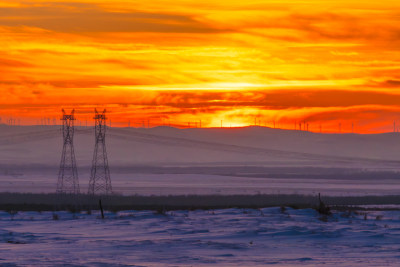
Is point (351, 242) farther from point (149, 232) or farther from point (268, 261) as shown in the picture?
point (149, 232)

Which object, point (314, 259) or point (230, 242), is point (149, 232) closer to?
point (230, 242)

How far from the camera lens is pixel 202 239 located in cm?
3319

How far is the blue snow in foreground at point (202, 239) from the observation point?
91.5 ft

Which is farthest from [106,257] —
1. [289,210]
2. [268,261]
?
[289,210]

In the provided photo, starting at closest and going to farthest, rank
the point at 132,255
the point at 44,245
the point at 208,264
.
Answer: the point at 208,264 → the point at 132,255 → the point at 44,245

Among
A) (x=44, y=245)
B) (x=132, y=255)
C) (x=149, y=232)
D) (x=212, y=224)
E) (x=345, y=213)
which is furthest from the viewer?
(x=345, y=213)

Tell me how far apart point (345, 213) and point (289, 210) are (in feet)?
9.79

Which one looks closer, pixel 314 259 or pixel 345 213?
pixel 314 259

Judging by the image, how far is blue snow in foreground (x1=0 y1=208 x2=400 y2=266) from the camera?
2789 cm

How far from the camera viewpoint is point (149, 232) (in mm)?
35656

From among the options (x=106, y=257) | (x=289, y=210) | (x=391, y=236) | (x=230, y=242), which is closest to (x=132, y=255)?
(x=106, y=257)

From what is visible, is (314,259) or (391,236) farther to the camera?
(391,236)

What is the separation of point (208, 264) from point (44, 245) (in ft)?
23.9

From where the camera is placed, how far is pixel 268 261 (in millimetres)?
27969
